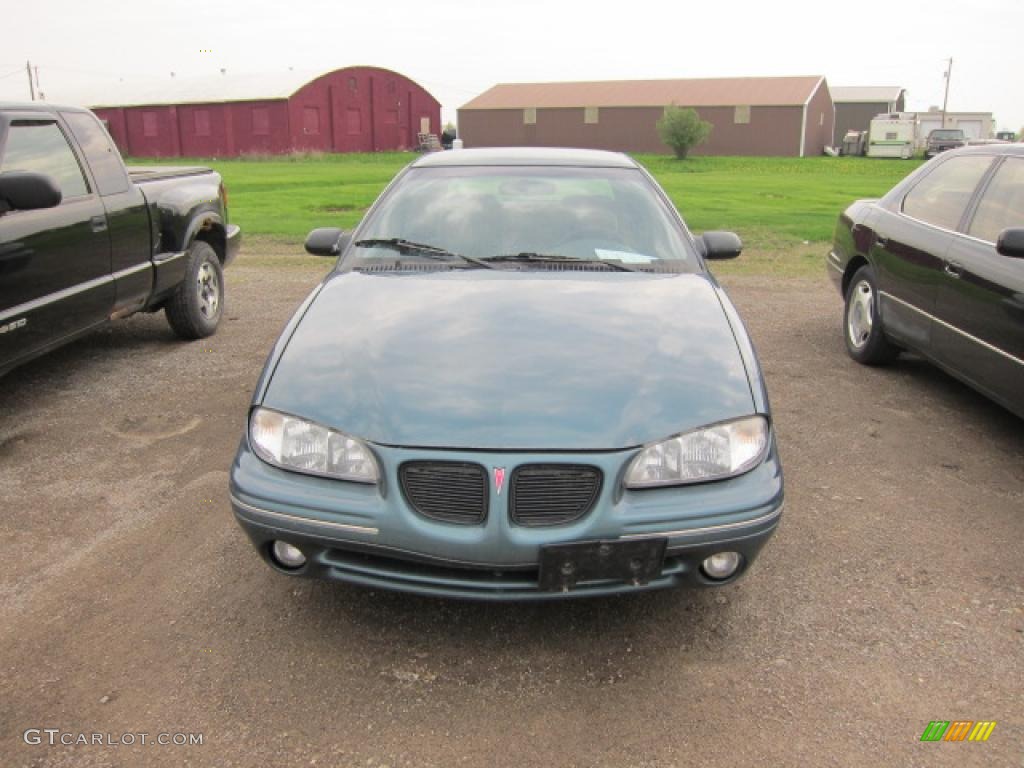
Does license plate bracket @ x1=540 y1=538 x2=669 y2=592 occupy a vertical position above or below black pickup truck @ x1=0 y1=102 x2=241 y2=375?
below

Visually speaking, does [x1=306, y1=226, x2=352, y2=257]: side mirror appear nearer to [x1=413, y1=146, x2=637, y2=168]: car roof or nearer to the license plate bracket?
[x1=413, y1=146, x2=637, y2=168]: car roof

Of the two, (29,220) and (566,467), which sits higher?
(29,220)

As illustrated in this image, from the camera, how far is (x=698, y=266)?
376 cm

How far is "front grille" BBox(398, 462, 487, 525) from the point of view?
246cm

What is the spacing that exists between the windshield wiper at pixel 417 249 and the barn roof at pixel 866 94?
70349 mm

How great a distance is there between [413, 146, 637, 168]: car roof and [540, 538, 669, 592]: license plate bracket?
2461 mm

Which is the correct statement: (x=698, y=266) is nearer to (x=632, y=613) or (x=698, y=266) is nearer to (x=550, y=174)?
(x=550, y=174)

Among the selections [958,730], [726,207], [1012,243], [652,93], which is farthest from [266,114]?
[958,730]

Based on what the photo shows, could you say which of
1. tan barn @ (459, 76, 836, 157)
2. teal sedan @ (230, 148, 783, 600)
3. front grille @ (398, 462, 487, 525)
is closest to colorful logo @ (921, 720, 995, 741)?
teal sedan @ (230, 148, 783, 600)

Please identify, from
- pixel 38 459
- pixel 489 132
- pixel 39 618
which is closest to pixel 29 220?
pixel 38 459

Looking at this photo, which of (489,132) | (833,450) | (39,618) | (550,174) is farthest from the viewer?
(489,132)

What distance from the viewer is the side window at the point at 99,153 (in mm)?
5473

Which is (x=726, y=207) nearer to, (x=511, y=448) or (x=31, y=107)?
(x=31, y=107)

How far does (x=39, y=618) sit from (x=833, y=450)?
12.3ft
